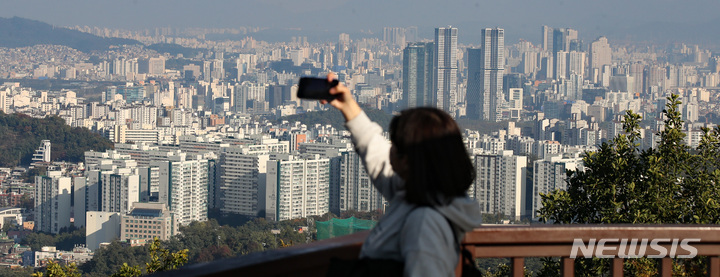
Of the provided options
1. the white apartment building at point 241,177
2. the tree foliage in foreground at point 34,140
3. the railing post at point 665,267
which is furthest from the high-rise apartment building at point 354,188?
the railing post at point 665,267

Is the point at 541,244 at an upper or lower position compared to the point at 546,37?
lower

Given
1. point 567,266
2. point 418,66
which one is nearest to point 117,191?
point 567,266

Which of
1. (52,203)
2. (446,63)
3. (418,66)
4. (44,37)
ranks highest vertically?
(44,37)

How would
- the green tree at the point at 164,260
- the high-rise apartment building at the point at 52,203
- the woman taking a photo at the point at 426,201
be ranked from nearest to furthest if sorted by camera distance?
the woman taking a photo at the point at 426,201 → the green tree at the point at 164,260 → the high-rise apartment building at the point at 52,203

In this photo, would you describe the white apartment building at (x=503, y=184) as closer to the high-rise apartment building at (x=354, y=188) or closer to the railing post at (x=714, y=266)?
the high-rise apartment building at (x=354, y=188)

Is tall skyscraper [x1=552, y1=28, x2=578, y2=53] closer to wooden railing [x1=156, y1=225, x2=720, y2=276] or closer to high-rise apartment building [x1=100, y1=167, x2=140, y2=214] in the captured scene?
high-rise apartment building [x1=100, y1=167, x2=140, y2=214]

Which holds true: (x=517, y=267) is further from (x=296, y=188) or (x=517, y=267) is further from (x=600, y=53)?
(x=600, y=53)
